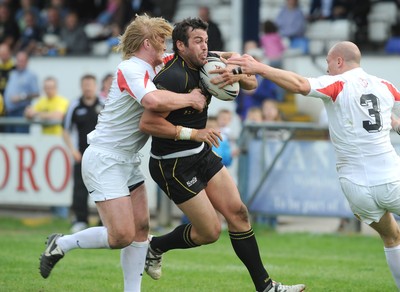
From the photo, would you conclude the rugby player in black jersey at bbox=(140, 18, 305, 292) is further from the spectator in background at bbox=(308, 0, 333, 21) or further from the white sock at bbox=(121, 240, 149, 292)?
the spectator in background at bbox=(308, 0, 333, 21)

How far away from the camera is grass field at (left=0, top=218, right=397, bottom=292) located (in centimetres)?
947

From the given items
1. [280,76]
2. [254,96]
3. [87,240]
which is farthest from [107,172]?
[254,96]

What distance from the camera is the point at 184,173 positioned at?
830 centimetres

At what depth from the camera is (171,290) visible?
30.2 ft

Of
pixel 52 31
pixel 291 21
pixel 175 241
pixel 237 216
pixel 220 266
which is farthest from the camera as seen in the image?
pixel 52 31

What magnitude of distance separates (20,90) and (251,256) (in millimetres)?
10383

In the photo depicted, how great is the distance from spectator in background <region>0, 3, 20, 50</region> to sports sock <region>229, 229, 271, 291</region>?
14.2 m

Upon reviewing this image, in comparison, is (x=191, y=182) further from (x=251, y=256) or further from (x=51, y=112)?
(x=51, y=112)

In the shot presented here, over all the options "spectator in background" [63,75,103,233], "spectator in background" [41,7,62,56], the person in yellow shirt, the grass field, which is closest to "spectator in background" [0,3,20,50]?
"spectator in background" [41,7,62,56]

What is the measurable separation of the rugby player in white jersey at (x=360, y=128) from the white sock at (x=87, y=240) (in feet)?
5.98

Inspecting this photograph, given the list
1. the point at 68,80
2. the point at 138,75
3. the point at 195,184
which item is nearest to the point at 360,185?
Answer: the point at 195,184

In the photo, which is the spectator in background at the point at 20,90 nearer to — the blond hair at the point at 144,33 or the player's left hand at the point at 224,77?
the blond hair at the point at 144,33

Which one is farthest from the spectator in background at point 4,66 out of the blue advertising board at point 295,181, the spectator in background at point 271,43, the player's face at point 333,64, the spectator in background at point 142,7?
the player's face at point 333,64

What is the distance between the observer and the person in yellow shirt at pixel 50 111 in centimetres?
1566
